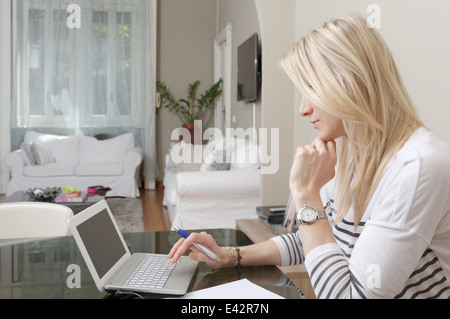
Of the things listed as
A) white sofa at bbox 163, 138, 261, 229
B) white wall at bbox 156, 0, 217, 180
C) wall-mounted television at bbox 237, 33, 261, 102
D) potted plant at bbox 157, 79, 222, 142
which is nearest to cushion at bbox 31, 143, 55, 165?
white wall at bbox 156, 0, 217, 180

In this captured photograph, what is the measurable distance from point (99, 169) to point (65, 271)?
478cm

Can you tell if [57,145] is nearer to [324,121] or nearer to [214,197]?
[214,197]

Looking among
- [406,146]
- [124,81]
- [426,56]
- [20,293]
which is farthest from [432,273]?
[124,81]

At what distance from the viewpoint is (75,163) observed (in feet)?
19.3

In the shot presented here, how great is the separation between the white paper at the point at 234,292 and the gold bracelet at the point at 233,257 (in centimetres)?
13

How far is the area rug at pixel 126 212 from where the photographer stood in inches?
162

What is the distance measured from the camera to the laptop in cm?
92

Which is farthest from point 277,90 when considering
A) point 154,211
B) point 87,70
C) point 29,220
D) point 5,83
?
point 5,83

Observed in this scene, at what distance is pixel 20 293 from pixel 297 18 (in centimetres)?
247

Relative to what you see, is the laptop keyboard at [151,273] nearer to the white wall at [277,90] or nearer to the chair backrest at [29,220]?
the chair backrest at [29,220]

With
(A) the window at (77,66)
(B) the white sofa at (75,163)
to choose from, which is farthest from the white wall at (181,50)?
(B) the white sofa at (75,163)

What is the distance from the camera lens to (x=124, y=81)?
6.52 m

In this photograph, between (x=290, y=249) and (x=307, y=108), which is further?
(x=290, y=249)

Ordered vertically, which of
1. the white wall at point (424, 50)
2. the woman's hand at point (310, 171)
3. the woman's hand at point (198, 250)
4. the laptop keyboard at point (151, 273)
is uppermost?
the white wall at point (424, 50)
